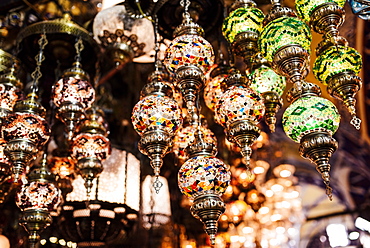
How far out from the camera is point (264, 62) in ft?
5.71

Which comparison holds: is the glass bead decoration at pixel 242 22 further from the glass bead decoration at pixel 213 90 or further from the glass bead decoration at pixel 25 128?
the glass bead decoration at pixel 25 128

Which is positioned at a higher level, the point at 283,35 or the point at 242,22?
the point at 242,22

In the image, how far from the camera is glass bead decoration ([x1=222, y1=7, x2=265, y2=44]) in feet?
4.96

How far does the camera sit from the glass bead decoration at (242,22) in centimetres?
151

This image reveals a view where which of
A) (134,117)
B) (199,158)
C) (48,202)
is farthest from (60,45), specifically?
(199,158)

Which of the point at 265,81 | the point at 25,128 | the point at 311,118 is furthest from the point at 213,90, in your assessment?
the point at 25,128

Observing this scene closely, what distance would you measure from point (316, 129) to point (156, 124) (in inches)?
20.6

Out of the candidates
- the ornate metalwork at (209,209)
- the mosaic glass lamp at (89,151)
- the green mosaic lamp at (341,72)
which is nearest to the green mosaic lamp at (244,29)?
the green mosaic lamp at (341,72)

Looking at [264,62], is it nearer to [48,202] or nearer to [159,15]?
[159,15]

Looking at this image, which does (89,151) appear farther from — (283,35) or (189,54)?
(283,35)

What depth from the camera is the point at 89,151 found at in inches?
76.1

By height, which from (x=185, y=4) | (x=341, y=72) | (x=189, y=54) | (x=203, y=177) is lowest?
(x=203, y=177)

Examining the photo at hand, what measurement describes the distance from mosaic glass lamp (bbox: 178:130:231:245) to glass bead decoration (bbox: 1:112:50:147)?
0.71m

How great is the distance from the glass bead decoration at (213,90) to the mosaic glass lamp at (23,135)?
739mm
